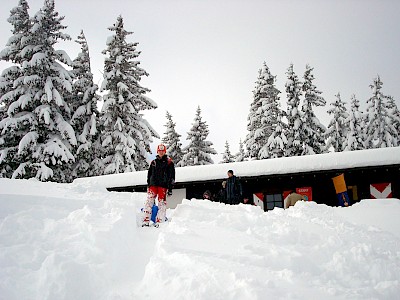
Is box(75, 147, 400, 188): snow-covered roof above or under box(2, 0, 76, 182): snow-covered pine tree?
under

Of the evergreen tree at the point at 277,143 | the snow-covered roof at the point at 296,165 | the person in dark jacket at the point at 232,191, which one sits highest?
the evergreen tree at the point at 277,143

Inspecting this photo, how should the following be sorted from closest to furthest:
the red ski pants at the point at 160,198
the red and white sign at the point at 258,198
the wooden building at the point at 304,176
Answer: the red ski pants at the point at 160,198 < the wooden building at the point at 304,176 < the red and white sign at the point at 258,198

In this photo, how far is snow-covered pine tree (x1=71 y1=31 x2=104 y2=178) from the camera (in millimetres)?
20141

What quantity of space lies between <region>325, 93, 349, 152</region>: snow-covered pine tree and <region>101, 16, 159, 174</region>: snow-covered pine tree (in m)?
17.1

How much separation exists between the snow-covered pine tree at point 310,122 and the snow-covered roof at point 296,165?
11992mm

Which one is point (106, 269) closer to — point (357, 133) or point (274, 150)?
point (274, 150)

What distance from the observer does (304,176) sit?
12664 millimetres

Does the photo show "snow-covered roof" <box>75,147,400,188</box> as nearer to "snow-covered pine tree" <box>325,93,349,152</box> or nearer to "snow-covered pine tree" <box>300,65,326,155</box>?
"snow-covered pine tree" <box>300,65,326,155</box>

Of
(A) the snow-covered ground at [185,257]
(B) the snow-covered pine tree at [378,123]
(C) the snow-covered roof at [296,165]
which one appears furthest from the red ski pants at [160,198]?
(B) the snow-covered pine tree at [378,123]

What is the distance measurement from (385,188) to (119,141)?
49.9 ft

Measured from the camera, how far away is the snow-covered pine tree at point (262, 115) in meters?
25.1

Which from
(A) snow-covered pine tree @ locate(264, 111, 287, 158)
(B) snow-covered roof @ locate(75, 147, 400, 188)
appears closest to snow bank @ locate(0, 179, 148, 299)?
(B) snow-covered roof @ locate(75, 147, 400, 188)

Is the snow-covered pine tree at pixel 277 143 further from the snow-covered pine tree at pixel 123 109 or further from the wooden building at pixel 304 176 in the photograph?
the wooden building at pixel 304 176

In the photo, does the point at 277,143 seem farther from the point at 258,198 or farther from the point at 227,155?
the point at 227,155
